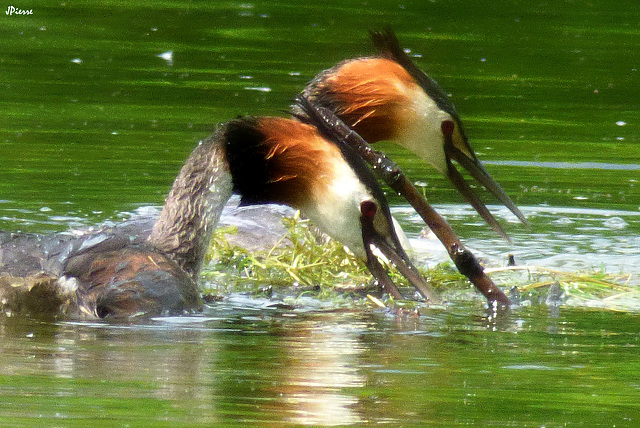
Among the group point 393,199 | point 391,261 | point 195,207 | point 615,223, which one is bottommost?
point 393,199

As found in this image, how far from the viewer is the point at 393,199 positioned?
1030 cm

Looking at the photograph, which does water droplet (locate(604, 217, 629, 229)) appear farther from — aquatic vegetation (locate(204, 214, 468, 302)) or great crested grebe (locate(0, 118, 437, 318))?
great crested grebe (locate(0, 118, 437, 318))

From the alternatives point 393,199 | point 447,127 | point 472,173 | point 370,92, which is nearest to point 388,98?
point 370,92

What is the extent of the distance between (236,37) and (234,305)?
10.5 m

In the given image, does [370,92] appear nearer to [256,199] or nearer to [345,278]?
[345,278]

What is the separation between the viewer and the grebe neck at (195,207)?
7027 mm

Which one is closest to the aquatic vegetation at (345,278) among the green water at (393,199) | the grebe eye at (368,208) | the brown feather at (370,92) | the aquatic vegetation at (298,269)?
the aquatic vegetation at (298,269)

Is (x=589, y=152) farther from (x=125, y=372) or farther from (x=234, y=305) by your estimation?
(x=125, y=372)

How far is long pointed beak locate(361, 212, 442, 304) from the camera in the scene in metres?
7.05

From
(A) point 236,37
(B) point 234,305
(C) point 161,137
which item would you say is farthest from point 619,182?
(A) point 236,37

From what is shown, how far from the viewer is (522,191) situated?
405 inches

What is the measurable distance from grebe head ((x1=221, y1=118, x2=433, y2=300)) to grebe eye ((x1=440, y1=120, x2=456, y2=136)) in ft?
4.12

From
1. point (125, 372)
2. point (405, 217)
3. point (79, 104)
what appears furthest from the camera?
point (79, 104)

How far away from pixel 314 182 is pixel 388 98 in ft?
3.96
